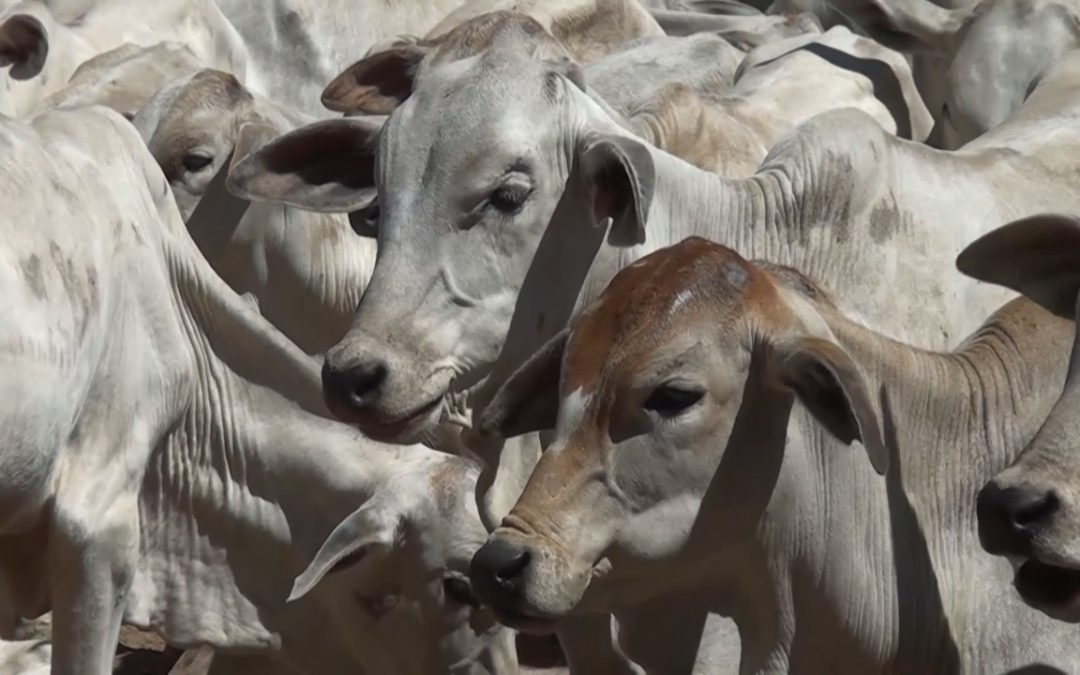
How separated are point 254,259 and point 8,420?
6.67ft

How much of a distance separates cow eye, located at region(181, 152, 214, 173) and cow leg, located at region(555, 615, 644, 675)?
2.17 m

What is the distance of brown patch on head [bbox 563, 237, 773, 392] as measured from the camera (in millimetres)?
4551

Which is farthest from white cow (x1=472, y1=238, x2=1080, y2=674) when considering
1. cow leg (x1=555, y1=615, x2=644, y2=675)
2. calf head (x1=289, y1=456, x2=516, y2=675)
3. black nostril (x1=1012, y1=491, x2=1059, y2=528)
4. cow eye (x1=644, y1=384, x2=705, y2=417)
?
calf head (x1=289, y1=456, x2=516, y2=675)

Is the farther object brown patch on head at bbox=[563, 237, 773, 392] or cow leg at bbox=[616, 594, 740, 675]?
cow leg at bbox=[616, 594, 740, 675]

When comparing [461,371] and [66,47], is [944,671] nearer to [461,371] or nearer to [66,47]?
[461,371]

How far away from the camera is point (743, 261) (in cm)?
467

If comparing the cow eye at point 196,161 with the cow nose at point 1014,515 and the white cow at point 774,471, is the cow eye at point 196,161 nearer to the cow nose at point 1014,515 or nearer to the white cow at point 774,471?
the white cow at point 774,471

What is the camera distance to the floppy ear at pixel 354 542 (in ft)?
18.7

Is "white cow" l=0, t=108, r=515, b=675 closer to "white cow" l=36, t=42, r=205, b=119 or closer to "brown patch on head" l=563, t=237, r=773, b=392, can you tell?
"brown patch on head" l=563, t=237, r=773, b=392

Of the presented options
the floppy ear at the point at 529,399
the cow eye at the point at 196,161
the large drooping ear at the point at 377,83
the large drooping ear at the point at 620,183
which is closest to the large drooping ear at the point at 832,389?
the floppy ear at the point at 529,399

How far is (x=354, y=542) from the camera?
5840 millimetres

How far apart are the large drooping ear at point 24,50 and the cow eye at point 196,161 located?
4.51ft

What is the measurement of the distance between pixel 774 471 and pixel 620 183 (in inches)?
36.6

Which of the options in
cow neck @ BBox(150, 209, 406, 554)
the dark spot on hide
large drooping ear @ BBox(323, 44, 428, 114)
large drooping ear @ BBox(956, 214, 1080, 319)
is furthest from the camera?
large drooping ear @ BBox(323, 44, 428, 114)
